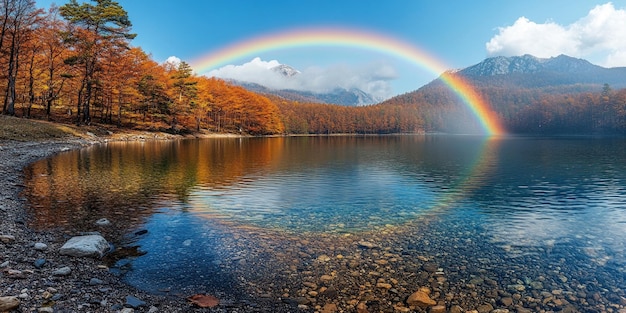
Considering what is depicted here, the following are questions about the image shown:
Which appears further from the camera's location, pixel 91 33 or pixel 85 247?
pixel 91 33

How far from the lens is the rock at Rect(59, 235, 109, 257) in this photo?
11.3 metres

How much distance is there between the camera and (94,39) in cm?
6525

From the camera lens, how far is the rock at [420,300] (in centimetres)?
907

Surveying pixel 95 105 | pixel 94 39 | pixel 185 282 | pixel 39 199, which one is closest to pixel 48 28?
pixel 94 39

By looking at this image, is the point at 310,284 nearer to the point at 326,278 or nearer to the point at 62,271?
the point at 326,278

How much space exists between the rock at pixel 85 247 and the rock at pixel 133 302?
3785 millimetres

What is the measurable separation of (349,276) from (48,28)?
7342cm

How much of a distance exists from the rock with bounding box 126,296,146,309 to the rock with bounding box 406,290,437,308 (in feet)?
20.6

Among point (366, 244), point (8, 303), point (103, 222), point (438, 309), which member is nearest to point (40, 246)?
point (103, 222)

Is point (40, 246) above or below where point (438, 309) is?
Answer: above

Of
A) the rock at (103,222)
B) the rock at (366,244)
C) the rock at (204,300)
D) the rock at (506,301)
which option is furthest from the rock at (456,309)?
the rock at (103,222)

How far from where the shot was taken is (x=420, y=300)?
9227mm

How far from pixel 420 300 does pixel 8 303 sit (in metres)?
8.77

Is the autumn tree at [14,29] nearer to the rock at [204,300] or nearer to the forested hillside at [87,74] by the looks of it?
the forested hillside at [87,74]
